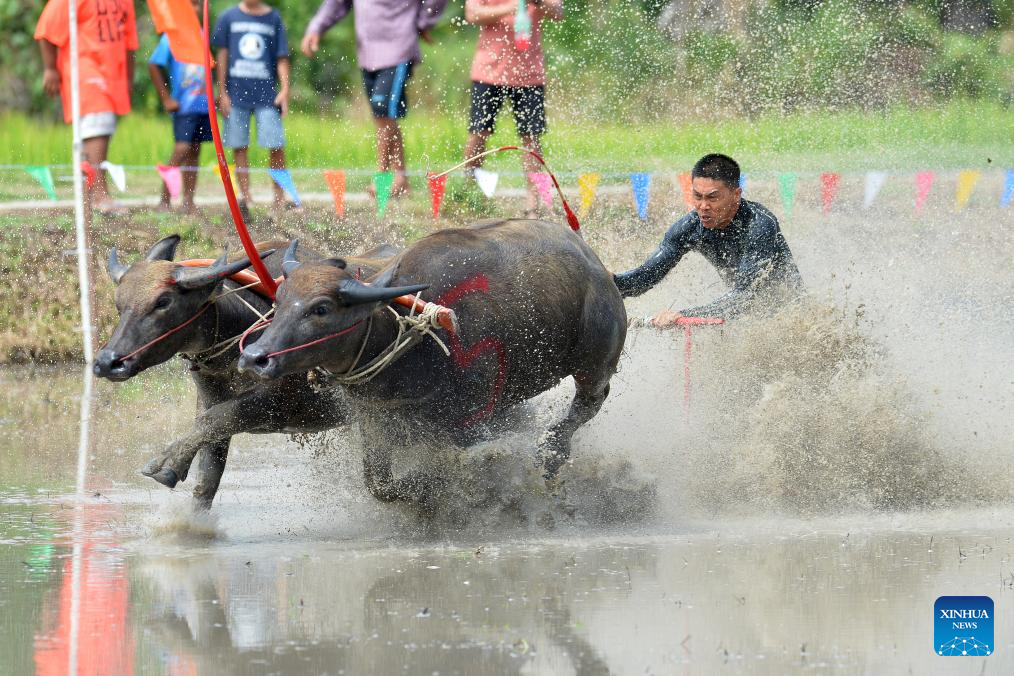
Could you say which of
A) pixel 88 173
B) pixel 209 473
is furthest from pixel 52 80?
pixel 209 473

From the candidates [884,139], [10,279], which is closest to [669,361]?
[10,279]

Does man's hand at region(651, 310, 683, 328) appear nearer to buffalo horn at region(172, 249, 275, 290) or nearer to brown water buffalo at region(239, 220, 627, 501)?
brown water buffalo at region(239, 220, 627, 501)

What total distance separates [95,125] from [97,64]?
1.90 feet

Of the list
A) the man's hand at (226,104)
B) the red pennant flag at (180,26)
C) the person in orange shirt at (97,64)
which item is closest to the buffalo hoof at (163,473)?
the red pennant flag at (180,26)

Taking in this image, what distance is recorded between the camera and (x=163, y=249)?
24.0 feet

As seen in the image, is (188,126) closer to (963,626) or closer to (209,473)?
(209,473)

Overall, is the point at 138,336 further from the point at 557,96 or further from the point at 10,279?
the point at 557,96

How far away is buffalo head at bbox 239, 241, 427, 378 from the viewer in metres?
6.40

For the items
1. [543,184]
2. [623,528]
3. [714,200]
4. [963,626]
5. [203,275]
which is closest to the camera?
[963,626]

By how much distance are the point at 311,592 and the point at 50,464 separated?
345 centimetres

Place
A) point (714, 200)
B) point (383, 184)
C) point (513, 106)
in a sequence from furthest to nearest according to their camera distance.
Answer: point (513, 106), point (383, 184), point (714, 200)

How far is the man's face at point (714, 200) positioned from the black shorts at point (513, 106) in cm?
447

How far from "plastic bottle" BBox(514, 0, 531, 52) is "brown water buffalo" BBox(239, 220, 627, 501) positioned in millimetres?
4698

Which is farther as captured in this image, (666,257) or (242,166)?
(242,166)
